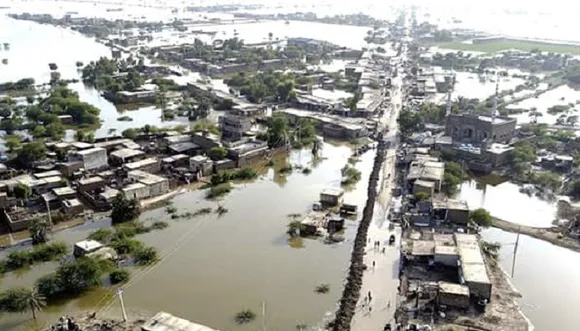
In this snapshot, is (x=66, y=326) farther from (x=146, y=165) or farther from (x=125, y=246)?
(x=146, y=165)

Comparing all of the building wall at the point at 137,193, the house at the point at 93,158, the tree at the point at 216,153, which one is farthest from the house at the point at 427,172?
the house at the point at 93,158

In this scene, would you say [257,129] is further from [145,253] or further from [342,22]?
[342,22]

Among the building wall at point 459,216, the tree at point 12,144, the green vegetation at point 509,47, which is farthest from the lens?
the green vegetation at point 509,47

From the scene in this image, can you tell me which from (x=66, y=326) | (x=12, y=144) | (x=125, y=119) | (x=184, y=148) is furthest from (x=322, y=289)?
(x=125, y=119)

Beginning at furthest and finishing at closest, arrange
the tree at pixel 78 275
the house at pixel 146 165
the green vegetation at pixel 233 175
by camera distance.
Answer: the house at pixel 146 165 < the green vegetation at pixel 233 175 < the tree at pixel 78 275

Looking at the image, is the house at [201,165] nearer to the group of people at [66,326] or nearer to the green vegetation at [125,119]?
the group of people at [66,326]

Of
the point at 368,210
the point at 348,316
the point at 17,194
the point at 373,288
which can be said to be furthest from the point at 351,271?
the point at 17,194

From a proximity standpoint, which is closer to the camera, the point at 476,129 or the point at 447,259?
the point at 447,259
